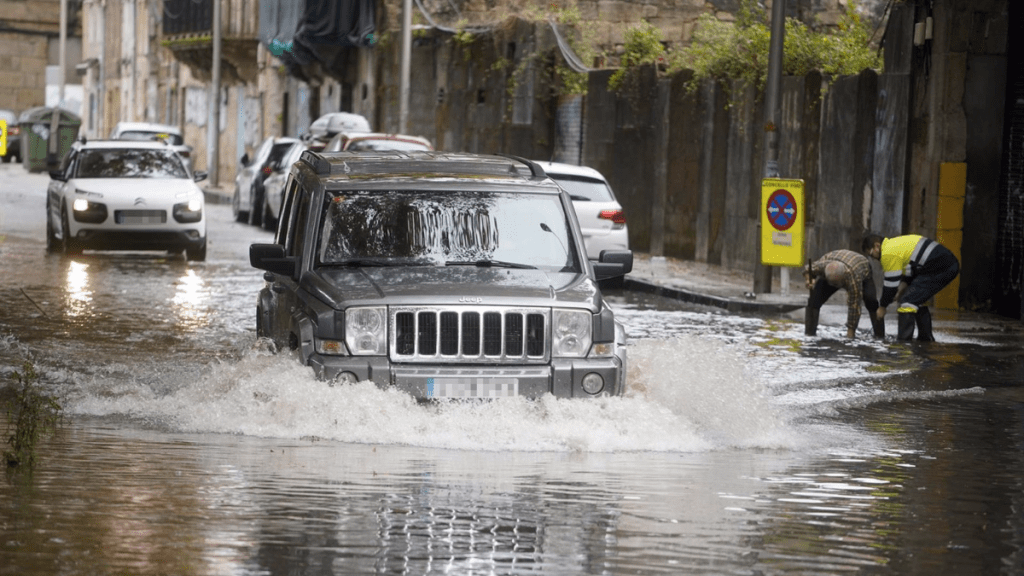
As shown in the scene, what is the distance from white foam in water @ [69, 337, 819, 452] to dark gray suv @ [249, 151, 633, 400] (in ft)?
0.33

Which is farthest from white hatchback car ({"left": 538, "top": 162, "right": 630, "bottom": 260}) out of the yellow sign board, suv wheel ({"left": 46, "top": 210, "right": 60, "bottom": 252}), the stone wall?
the stone wall

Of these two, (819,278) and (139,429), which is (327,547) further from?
(819,278)

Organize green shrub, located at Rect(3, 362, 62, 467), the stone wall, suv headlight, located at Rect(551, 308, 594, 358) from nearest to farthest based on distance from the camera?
green shrub, located at Rect(3, 362, 62, 467) → suv headlight, located at Rect(551, 308, 594, 358) → the stone wall

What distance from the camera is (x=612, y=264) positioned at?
34.7ft

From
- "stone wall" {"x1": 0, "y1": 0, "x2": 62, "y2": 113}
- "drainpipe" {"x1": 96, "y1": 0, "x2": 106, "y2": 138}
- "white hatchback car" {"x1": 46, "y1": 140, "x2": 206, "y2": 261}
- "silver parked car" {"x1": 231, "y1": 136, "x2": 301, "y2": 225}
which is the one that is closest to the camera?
"white hatchback car" {"x1": 46, "y1": 140, "x2": 206, "y2": 261}

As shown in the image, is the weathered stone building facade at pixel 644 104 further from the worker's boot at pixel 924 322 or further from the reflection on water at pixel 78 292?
the reflection on water at pixel 78 292

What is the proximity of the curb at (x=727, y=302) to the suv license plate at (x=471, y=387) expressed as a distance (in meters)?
10.4

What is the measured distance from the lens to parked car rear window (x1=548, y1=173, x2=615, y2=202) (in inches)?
915

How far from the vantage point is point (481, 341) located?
9.46 metres

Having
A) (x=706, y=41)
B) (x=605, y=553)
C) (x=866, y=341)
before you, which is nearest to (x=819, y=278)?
(x=866, y=341)

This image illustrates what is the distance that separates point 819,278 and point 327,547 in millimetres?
10776

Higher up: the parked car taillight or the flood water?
the parked car taillight

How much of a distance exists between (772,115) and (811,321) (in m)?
4.28

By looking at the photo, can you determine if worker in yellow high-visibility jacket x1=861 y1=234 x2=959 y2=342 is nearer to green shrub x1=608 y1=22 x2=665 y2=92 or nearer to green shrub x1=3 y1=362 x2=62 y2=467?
green shrub x1=3 y1=362 x2=62 y2=467
